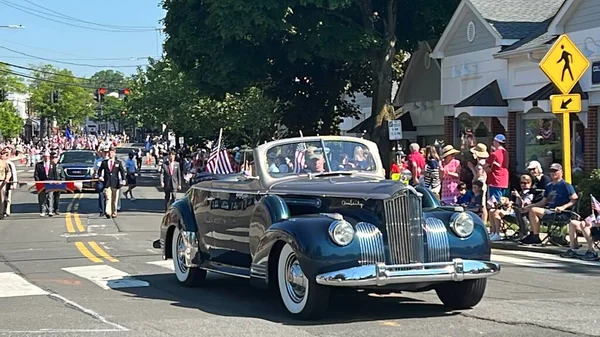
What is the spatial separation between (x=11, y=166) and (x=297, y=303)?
59.4ft

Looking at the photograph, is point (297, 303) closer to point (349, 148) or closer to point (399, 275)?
point (399, 275)

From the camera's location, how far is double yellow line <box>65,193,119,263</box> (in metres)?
15.6

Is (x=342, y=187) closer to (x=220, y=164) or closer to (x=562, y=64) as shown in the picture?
(x=562, y=64)

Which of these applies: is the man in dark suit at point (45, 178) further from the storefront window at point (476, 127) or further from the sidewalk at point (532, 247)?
the sidewalk at point (532, 247)

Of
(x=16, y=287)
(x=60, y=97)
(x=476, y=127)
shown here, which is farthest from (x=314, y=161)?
(x=60, y=97)

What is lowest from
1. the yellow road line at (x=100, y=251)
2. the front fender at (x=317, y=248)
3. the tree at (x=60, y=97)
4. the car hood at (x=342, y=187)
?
the yellow road line at (x=100, y=251)

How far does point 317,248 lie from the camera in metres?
8.65

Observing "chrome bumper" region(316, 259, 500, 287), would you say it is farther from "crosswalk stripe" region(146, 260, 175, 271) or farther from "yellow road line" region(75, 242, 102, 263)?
"yellow road line" region(75, 242, 102, 263)

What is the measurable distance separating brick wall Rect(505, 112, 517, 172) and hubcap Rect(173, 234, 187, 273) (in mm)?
16471

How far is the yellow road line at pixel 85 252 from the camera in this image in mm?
15247

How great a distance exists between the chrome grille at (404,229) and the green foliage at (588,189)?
1202cm

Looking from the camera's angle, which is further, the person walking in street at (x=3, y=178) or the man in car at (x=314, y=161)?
the person walking in street at (x=3, y=178)

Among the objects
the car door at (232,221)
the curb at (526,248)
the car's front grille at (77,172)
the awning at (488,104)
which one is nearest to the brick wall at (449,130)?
the awning at (488,104)

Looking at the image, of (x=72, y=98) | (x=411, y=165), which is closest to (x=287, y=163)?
(x=411, y=165)
